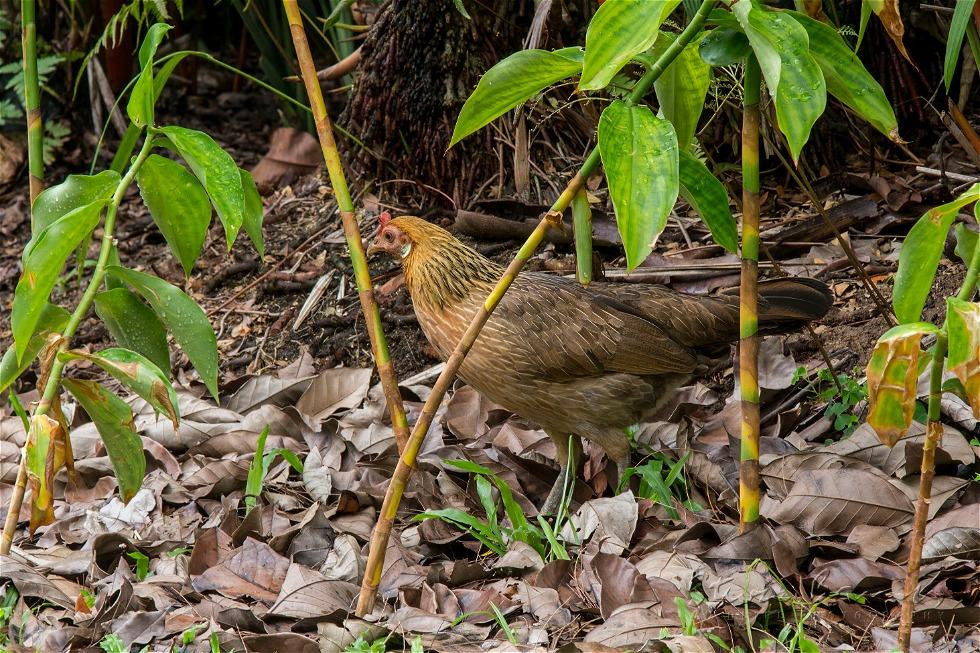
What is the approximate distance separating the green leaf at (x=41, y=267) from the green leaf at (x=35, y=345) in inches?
3.8

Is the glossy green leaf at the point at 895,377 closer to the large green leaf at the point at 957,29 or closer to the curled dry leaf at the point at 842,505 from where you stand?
the large green leaf at the point at 957,29

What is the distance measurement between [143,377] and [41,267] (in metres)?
0.42

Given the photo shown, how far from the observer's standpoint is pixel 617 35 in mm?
2217

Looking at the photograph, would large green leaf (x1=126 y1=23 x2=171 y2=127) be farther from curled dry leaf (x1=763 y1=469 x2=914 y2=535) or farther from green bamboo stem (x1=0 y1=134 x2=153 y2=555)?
curled dry leaf (x1=763 y1=469 x2=914 y2=535)

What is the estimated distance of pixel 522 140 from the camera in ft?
17.2

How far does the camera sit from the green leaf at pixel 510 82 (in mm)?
2443

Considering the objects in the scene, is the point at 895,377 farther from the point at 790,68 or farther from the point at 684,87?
the point at 684,87

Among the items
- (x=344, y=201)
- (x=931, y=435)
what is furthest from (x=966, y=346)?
(x=344, y=201)

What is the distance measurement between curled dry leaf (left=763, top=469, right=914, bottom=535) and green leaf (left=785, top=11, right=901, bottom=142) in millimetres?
1359

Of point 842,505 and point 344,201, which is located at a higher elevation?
point 344,201

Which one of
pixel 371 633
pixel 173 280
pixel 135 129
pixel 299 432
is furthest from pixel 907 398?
pixel 173 280

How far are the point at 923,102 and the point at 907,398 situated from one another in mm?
3836

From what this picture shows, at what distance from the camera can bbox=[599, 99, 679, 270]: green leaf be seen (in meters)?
2.29

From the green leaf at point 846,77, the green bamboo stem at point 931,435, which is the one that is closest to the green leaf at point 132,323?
the green leaf at point 846,77
